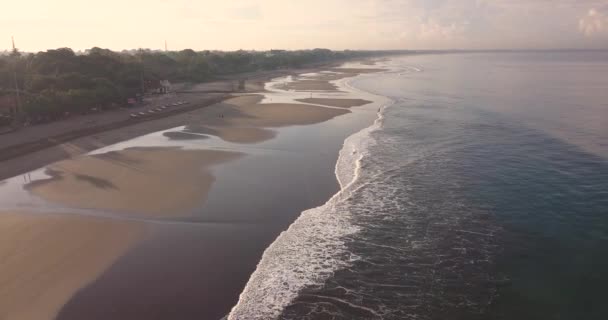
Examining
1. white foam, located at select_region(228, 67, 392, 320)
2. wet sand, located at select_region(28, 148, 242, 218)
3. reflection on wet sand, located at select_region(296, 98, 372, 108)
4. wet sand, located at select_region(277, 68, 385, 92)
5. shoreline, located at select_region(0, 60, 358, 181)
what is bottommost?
white foam, located at select_region(228, 67, 392, 320)

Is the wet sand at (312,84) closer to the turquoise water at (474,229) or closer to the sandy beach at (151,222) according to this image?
the turquoise water at (474,229)

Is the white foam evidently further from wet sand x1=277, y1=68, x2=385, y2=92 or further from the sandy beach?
wet sand x1=277, y1=68, x2=385, y2=92

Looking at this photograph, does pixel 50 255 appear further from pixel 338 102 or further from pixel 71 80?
pixel 338 102

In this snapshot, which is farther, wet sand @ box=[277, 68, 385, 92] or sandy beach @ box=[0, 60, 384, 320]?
wet sand @ box=[277, 68, 385, 92]

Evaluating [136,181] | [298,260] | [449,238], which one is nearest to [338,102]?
[136,181]

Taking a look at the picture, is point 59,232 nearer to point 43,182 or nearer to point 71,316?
point 71,316

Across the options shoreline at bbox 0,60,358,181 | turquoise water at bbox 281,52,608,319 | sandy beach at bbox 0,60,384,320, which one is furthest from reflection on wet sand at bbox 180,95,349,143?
turquoise water at bbox 281,52,608,319
